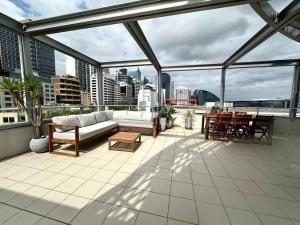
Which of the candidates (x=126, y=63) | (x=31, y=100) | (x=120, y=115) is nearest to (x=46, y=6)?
(x=31, y=100)

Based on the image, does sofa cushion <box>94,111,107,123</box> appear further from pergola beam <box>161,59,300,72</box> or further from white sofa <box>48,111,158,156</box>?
pergola beam <box>161,59,300,72</box>

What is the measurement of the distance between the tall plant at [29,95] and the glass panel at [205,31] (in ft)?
8.94

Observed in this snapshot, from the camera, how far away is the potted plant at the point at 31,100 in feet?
8.70

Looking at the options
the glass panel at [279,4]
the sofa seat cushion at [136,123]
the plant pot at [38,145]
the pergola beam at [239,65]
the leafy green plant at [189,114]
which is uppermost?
the glass panel at [279,4]

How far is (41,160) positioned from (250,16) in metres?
5.24

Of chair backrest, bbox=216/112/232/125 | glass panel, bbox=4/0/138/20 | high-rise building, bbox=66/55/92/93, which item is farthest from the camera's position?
high-rise building, bbox=66/55/92/93

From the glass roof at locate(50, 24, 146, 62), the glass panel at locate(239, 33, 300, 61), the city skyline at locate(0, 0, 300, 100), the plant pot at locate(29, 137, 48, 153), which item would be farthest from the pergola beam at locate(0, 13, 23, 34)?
the glass panel at locate(239, 33, 300, 61)

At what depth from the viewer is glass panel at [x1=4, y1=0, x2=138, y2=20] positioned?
8.03 ft

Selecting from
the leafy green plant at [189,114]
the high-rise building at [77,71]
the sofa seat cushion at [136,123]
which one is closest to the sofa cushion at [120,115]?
the sofa seat cushion at [136,123]

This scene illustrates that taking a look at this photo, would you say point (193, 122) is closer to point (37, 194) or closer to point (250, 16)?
point (250, 16)

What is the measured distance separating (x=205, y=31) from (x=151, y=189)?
12.7 ft

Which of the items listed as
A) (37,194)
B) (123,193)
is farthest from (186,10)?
(37,194)

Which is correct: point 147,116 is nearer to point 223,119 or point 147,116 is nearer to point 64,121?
point 223,119

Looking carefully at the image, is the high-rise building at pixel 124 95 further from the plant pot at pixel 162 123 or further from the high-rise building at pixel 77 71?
the high-rise building at pixel 77 71
